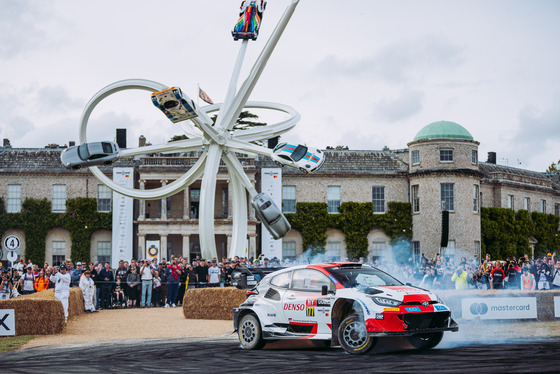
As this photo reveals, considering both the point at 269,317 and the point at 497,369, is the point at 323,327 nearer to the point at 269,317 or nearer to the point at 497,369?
the point at 269,317

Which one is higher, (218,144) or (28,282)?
(218,144)

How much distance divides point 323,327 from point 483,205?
46214mm

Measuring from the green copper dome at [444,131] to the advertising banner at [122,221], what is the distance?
67.6 feet

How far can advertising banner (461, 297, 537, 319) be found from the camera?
21438 mm

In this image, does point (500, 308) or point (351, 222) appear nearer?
point (500, 308)

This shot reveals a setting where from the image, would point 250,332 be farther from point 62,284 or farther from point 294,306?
point 62,284

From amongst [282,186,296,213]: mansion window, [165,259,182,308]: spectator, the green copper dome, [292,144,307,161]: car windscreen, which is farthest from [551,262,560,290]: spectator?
[282,186,296,213]: mansion window

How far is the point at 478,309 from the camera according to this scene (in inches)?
846

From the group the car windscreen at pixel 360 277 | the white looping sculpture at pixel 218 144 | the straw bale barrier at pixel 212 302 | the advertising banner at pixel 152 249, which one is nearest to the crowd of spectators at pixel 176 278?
the white looping sculpture at pixel 218 144

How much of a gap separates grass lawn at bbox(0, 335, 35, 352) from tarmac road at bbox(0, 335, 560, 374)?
651mm

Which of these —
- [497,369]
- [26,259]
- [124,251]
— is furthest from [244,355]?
[26,259]

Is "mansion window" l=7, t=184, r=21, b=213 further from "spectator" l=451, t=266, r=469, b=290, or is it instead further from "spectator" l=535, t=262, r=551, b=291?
"spectator" l=535, t=262, r=551, b=291

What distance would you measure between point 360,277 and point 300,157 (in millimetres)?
17838

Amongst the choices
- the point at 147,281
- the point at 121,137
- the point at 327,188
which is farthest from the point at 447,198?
the point at 147,281
